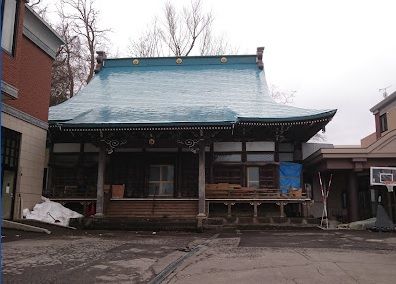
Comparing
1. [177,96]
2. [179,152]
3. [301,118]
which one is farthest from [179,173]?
[301,118]

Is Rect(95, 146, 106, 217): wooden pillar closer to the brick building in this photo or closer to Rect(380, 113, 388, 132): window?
the brick building

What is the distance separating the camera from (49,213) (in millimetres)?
17328

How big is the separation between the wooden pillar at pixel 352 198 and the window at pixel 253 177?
4.20 m

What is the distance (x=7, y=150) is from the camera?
1591cm

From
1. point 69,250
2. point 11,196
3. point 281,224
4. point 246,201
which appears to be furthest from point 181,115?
point 69,250

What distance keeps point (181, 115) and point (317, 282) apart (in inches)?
545

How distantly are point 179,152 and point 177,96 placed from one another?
413 centimetres

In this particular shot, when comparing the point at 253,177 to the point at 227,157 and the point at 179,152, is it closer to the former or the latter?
the point at 227,157

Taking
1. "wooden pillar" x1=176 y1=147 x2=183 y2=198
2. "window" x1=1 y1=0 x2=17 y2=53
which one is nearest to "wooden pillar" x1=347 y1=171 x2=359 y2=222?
"wooden pillar" x1=176 y1=147 x2=183 y2=198

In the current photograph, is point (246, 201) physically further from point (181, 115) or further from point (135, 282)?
point (135, 282)

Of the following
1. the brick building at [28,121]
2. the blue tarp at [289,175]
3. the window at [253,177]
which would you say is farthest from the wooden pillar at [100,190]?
the blue tarp at [289,175]

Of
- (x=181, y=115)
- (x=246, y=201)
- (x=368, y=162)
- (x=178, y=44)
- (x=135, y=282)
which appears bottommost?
(x=135, y=282)

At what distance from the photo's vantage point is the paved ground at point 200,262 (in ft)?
21.7

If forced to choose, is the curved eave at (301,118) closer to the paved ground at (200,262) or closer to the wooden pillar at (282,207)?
the wooden pillar at (282,207)
